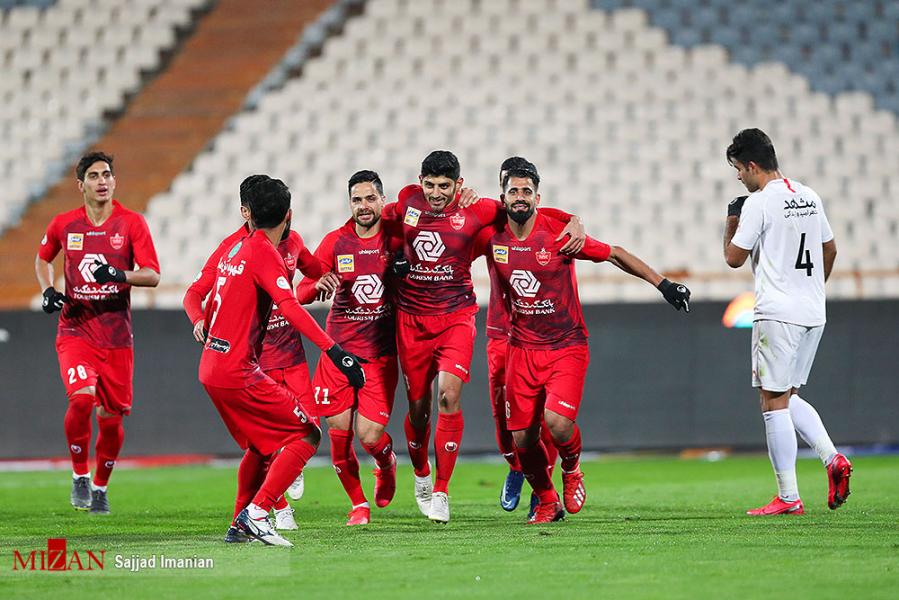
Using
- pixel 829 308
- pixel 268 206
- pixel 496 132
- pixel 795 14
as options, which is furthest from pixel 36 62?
pixel 268 206

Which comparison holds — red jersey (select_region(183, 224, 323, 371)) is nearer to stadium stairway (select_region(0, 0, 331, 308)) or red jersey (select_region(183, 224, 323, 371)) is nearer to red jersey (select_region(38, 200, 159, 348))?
red jersey (select_region(38, 200, 159, 348))

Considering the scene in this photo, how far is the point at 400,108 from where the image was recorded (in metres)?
20.0

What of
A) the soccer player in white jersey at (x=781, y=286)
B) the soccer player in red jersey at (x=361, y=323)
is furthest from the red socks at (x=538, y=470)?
the soccer player in white jersey at (x=781, y=286)

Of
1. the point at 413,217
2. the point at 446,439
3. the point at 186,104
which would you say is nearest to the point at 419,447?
the point at 446,439

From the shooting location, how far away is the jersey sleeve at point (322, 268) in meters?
8.35

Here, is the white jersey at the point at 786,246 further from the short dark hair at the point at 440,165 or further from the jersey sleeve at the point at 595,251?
the short dark hair at the point at 440,165

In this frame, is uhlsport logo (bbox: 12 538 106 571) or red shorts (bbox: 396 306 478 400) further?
red shorts (bbox: 396 306 478 400)

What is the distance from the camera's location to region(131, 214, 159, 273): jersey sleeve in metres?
9.40

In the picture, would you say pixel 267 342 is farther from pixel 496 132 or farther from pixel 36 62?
pixel 36 62

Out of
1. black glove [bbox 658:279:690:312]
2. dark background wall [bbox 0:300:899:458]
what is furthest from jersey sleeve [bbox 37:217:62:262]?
black glove [bbox 658:279:690:312]

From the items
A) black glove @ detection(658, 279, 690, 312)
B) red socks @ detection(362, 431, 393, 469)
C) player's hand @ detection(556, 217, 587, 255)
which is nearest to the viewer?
black glove @ detection(658, 279, 690, 312)

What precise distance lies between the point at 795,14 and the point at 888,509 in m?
A: 13.6

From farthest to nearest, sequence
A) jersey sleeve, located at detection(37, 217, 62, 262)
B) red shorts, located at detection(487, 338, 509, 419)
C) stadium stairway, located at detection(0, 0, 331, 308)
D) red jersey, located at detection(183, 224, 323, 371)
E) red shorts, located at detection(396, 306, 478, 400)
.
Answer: stadium stairway, located at detection(0, 0, 331, 308) < jersey sleeve, located at detection(37, 217, 62, 262) < red shorts, located at detection(487, 338, 509, 419) < red shorts, located at detection(396, 306, 478, 400) < red jersey, located at detection(183, 224, 323, 371)

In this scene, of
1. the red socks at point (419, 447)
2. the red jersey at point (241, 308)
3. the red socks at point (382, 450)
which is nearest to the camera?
the red jersey at point (241, 308)
